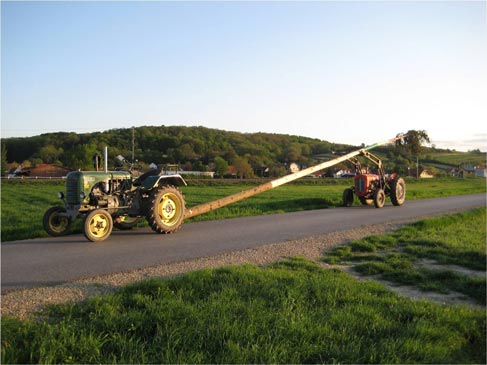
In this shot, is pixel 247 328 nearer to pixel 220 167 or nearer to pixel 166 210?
pixel 166 210

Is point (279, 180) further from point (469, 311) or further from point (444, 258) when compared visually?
point (469, 311)

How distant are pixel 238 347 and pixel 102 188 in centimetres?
775

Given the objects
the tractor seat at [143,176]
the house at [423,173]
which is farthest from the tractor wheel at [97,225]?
the house at [423,173]

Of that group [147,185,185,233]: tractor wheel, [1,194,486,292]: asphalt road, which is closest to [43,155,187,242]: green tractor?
[147,185,185,233]: tractor wheel

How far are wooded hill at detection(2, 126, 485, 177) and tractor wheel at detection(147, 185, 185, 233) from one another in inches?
803

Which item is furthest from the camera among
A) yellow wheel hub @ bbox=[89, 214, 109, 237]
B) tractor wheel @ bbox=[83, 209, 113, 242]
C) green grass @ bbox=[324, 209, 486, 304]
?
yellow wheel hub @ bbox=[89, 214, 109, 237]

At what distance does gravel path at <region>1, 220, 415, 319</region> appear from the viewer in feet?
16.3

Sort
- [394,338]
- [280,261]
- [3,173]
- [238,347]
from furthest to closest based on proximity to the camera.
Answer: [3,173], [280,261], [394,338], [238,347]

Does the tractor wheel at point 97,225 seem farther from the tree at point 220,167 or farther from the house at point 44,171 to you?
the tree at point 220,167

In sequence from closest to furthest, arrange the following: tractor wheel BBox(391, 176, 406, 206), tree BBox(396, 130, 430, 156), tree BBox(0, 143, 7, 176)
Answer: tractor wheel BBox(391, 176, 406, 206) → tree BBox(396, 130, 430, 156) → tree BBox(0, 143, 7, 176)

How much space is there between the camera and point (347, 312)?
14.7ft

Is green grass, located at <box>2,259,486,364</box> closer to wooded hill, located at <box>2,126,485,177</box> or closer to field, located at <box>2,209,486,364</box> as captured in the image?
field, located at <box>2,209,486,364</box>

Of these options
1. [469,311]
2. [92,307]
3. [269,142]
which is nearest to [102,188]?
[92,307]

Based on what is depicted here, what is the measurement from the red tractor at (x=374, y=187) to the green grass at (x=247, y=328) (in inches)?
503
